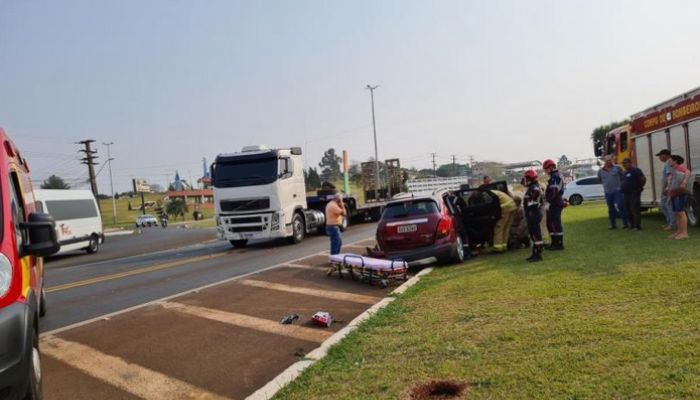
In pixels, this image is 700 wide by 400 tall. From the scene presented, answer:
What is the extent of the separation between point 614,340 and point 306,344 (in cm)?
308

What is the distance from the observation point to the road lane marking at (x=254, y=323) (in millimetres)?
6393

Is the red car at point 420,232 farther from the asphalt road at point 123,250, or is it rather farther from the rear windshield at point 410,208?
the asphalt road at point 123,250

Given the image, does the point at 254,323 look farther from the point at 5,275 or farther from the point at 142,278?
the point at 142,278

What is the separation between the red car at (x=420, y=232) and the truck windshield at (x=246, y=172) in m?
7.17

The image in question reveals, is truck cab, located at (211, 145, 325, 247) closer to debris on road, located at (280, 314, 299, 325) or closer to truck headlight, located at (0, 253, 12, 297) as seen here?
debris on road, located at (280, 314, 299, 325)

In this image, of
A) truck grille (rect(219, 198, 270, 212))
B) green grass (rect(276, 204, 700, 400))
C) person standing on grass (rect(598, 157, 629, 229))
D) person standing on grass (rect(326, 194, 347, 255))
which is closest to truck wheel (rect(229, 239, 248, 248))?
truck grille (rect(219, 198, 270, 212))

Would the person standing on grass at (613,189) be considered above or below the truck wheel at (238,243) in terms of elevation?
above

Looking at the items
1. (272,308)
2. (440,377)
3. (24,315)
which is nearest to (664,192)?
(272,308)

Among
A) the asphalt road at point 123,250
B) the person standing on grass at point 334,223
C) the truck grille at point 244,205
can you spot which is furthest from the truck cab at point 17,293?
the asphalt road at point 123,250

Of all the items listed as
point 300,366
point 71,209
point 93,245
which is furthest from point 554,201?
point 93,245

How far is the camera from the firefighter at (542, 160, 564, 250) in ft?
32.9

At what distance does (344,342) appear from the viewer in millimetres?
5539

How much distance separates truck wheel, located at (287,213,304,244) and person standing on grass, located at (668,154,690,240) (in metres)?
11.1

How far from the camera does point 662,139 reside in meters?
13.6
